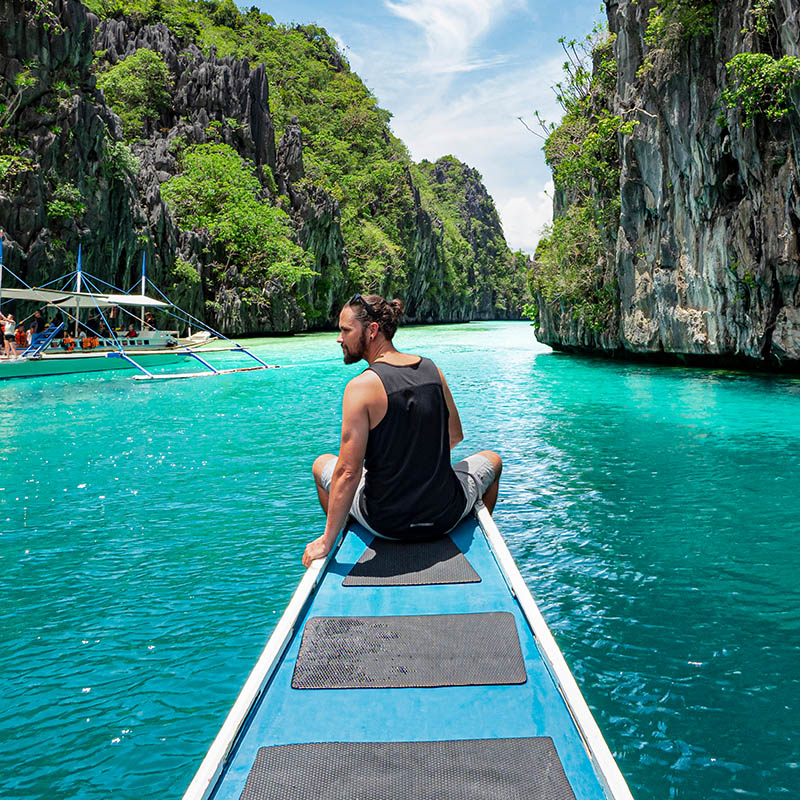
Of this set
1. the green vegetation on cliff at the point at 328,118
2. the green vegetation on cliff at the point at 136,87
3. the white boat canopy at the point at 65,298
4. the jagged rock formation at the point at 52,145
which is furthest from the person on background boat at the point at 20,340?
the green vegetation on cliff at the point at 328,118

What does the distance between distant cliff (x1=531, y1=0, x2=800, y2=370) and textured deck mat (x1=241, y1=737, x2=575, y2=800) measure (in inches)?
639

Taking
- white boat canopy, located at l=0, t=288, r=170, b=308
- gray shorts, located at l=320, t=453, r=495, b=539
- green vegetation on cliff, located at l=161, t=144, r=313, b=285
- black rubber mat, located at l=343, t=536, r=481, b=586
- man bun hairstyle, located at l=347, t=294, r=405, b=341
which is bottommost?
black rubber mat, located at l=343, t=536, r=481, b=586

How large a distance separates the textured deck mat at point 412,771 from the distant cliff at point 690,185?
639 inches

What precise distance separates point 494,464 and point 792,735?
85.8 inches

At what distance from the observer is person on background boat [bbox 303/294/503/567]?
340 centimetres

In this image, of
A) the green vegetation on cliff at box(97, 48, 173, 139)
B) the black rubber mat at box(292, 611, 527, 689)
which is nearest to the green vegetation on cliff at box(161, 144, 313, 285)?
the green vegetation on cliff at box(97, 48, 173, 139)

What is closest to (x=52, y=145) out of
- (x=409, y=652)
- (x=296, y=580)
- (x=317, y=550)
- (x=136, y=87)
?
(x=136, y=87)

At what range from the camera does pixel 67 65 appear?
29547 mm

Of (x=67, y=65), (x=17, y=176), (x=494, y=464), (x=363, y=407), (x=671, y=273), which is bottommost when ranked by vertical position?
(x=494, y=464)

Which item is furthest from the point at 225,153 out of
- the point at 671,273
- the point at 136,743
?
the point at 136,743

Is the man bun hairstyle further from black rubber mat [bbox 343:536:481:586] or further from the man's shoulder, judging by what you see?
black rubber mat [bbox 343:536:481:586]

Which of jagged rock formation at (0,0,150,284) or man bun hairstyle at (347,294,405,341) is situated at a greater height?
jagged rock formation at (0,0,150,284)

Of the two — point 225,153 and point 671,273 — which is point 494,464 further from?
point 225,153

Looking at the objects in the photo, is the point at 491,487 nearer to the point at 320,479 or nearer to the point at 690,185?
the point at 320,479
